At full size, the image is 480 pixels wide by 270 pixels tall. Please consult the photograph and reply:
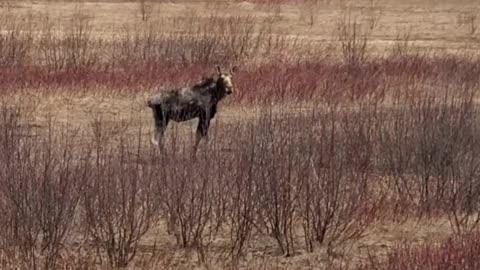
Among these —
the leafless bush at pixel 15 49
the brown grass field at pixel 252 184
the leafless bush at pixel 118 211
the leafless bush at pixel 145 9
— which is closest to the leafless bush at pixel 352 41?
the brown grass field at pixel 252 184

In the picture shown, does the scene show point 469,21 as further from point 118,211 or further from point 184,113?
point 118,211

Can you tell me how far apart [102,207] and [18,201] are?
0.64 metres

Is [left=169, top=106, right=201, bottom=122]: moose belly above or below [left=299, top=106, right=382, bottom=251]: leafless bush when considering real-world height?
below

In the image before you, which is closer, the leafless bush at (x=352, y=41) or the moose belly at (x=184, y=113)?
the moose belly at (x=184, y=113)

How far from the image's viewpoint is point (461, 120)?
34.4 feet

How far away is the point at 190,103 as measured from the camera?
1277 centimetres

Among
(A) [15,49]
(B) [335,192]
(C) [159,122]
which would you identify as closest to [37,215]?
(B) [335,192]

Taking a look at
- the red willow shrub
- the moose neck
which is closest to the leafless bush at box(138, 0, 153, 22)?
the moose neck

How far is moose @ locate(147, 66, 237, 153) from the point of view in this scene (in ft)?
41.3

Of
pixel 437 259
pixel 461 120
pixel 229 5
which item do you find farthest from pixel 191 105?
pixel 229 5

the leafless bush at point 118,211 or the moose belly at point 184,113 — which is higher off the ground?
the leafless bush at point 118,211

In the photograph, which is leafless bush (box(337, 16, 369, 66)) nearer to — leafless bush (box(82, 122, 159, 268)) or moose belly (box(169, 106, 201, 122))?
moose belly (box(169, 106, 201, 122))

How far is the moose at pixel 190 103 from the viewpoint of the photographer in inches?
496

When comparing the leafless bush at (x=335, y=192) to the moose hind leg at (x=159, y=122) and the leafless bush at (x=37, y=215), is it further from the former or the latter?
the moose hind leg at (x=159, y=122)
